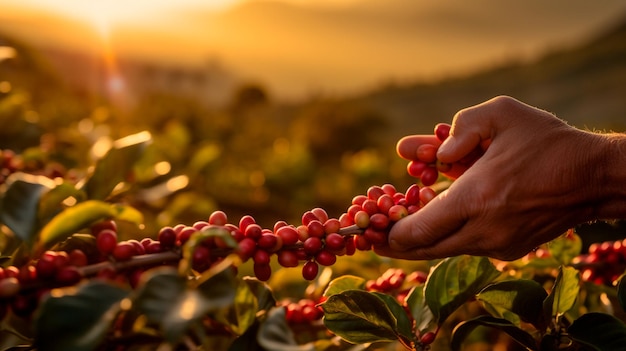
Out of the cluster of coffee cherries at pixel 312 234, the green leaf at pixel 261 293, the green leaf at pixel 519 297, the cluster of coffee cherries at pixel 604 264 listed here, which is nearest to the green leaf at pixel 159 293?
the cluster of coffee cherries at pixel 312 234

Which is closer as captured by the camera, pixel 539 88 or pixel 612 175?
pixel 612 175

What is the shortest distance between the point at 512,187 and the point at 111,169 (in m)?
0.82

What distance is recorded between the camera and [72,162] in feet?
8.32

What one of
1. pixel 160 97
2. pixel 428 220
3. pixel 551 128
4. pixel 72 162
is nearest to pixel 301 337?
pixel 428 220

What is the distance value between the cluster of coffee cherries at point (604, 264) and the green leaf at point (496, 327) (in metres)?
0.53

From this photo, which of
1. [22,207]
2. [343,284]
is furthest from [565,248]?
[22,207]

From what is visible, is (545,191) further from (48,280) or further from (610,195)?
(48,280)

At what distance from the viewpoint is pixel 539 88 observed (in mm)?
25031

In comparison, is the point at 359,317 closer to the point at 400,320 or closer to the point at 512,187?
the point at 400,320

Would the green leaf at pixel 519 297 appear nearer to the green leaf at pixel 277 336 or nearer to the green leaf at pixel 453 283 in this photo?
the green leaf at pixel 453 283

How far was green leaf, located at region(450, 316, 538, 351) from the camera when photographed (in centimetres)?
115

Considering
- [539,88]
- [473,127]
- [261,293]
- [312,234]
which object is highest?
[473,127]

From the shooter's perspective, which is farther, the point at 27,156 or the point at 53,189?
the point at 27,156

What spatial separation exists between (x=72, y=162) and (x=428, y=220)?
177cm
